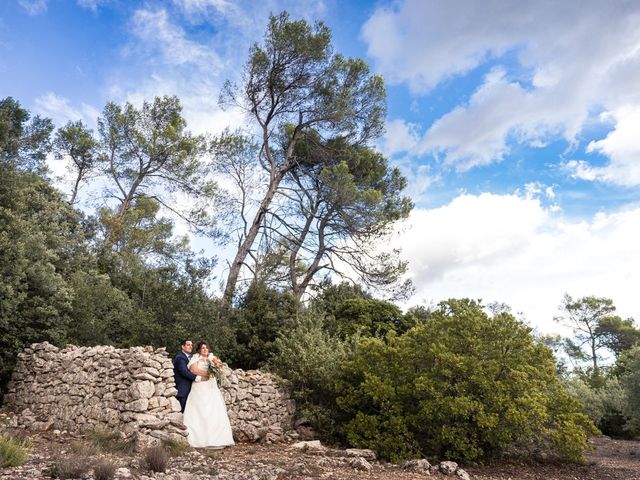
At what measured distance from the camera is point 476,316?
31.6ft

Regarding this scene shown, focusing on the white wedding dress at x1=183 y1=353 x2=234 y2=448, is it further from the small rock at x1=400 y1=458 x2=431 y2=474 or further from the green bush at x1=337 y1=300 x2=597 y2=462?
the small rock at x1=400 y1=458 x2=431 y2=474

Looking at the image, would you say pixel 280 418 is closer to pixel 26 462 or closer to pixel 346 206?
pixel 26 462

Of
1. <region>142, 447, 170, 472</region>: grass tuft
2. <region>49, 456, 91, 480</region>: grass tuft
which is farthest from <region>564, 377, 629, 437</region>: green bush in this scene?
<region>49, 456, 91, 480</region>: grass tuft

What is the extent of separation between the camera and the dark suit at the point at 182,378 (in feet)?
29.7

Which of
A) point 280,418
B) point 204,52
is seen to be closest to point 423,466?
point 280,418

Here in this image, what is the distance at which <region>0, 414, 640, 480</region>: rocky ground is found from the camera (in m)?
5.91

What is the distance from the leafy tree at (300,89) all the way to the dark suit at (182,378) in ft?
29.3

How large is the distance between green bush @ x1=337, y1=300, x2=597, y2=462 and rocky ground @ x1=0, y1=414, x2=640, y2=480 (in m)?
0.47

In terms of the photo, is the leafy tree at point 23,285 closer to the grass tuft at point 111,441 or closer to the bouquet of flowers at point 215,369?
the grass tuft at point 111,441

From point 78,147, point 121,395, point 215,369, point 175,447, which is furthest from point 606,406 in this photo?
point 78,147

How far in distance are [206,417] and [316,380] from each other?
9.42 ft

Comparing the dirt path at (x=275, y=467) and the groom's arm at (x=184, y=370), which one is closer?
the dirt path at (x=275, y=467)

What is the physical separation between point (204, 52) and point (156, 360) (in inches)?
435

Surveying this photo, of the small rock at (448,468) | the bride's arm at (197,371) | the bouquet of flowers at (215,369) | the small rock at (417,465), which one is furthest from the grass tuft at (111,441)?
the small rock at (448,468)
